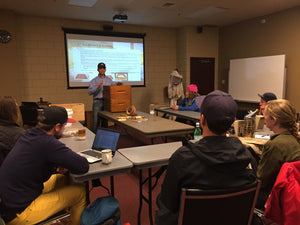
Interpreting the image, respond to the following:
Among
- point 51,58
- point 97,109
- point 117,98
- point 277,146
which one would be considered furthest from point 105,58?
point 277,146

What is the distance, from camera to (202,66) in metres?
7.20

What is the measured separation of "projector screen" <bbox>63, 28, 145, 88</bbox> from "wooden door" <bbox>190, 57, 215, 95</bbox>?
151 cm

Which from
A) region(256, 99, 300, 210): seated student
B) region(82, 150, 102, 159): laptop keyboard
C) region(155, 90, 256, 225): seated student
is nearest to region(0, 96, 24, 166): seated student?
region(82, 150, 102, 159): laptop keyboard

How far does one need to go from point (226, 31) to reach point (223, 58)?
0.78m

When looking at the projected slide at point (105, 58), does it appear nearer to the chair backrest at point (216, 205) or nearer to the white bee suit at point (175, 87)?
the white bee suit at point (175, 87)

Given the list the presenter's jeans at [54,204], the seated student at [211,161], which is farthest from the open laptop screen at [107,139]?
the seated student at [211,161]

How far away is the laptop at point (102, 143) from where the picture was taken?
76.1 inches

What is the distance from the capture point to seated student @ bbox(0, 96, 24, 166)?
178 centimetres

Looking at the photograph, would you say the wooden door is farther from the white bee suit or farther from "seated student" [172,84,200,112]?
"seated student" [172,84,200,112]

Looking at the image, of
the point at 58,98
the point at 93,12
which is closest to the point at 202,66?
the point at 93,12

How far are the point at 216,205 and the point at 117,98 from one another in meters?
3.37

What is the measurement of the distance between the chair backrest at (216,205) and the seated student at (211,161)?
0.14 feet

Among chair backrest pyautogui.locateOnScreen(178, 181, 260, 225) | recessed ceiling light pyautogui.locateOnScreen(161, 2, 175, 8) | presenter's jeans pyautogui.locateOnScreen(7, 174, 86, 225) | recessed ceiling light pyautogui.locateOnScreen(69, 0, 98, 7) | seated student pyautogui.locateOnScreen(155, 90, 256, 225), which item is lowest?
presenter's jeans pyautogui.locateOnScreen(7, 174, 86, 225)

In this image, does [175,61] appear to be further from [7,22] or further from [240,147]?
[240,147]
